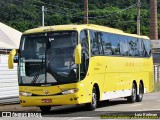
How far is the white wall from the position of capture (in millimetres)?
24312

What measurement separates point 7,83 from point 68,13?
2788 inches

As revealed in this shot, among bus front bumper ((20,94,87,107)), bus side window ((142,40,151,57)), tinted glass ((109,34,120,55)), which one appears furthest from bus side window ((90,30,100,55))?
bus side window ((142,40,151,57))

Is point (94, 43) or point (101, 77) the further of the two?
point (101, 77)

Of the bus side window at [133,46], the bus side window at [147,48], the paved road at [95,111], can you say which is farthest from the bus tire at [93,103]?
the bus side window at [147,48]

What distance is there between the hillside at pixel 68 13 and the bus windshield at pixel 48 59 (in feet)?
217

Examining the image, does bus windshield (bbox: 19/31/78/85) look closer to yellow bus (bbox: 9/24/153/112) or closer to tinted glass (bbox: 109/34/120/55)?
yellow bus (bbox: 9/24/153/112)

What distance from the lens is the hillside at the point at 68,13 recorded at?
87000mm

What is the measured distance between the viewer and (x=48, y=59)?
56.0 feet

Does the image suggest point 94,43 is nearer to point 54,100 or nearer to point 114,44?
point 114,44

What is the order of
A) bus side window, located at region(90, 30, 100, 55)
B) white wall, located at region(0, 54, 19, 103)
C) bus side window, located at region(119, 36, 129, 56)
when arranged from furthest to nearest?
white wall, located at region(0, 54, 19, 103)
bus side window, located at region(119, 36, 129, 56)
bus side window, located at region(90, 30, 100, 55)

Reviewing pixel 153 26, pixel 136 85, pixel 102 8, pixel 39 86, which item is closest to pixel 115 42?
pixel 136 85

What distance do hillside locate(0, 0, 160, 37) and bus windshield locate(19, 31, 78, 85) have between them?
6622cm

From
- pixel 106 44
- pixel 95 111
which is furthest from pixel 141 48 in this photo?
pixel 95 111

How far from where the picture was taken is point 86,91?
17.4 metres
